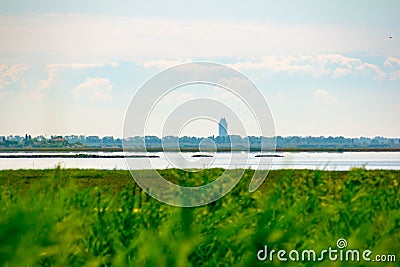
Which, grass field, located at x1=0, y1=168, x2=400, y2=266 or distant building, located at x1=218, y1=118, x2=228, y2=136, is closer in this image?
grass field, located at x1=0, y1=168, x2=400, y2=266

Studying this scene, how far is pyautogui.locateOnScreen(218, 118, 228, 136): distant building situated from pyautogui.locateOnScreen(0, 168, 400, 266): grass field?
623 mm

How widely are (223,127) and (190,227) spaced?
2.97 m

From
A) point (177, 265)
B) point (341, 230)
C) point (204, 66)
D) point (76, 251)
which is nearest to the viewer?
point (177, 265)

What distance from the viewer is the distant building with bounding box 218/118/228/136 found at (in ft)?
30.2

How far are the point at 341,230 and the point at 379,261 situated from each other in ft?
3.53

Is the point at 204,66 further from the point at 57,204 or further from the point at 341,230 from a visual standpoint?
the point at 57,204

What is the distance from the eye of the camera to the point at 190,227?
6652 mm

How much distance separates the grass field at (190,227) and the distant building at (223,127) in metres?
0.62

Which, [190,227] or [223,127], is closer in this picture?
[190,227]

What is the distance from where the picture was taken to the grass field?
18.1 feet

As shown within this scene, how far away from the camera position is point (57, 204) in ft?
20.7

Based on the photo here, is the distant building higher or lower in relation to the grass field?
higher

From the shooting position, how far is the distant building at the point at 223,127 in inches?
362

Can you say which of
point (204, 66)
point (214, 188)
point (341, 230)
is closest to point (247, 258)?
point (341, 230)
